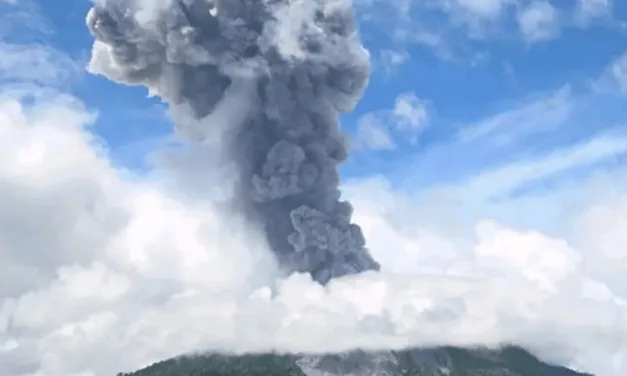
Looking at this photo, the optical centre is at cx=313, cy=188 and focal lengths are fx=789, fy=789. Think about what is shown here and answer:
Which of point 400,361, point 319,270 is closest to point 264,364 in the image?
point 400,361

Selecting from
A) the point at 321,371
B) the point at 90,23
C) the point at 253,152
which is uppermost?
the point at 90,23

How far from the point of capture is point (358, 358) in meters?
187

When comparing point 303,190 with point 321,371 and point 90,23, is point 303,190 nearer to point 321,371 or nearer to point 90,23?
point 90,23

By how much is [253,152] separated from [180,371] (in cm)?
10375

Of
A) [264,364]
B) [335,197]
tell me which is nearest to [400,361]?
[264,364]

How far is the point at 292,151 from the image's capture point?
10812 cm

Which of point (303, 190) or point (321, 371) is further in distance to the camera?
point (321, 371)

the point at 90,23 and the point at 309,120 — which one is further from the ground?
the point at 90,23

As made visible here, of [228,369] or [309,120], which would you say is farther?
[228,369]

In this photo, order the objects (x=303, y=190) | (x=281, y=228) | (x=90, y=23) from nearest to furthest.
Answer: (x=90, y=23) → (x=303, y=190) → (x=281, y=228)

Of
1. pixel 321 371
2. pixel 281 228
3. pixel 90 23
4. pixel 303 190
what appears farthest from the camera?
pixel 321 371

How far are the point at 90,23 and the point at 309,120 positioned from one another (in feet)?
104

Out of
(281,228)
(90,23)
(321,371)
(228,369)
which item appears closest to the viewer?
(90,23)

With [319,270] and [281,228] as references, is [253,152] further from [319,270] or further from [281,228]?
[319,270]
